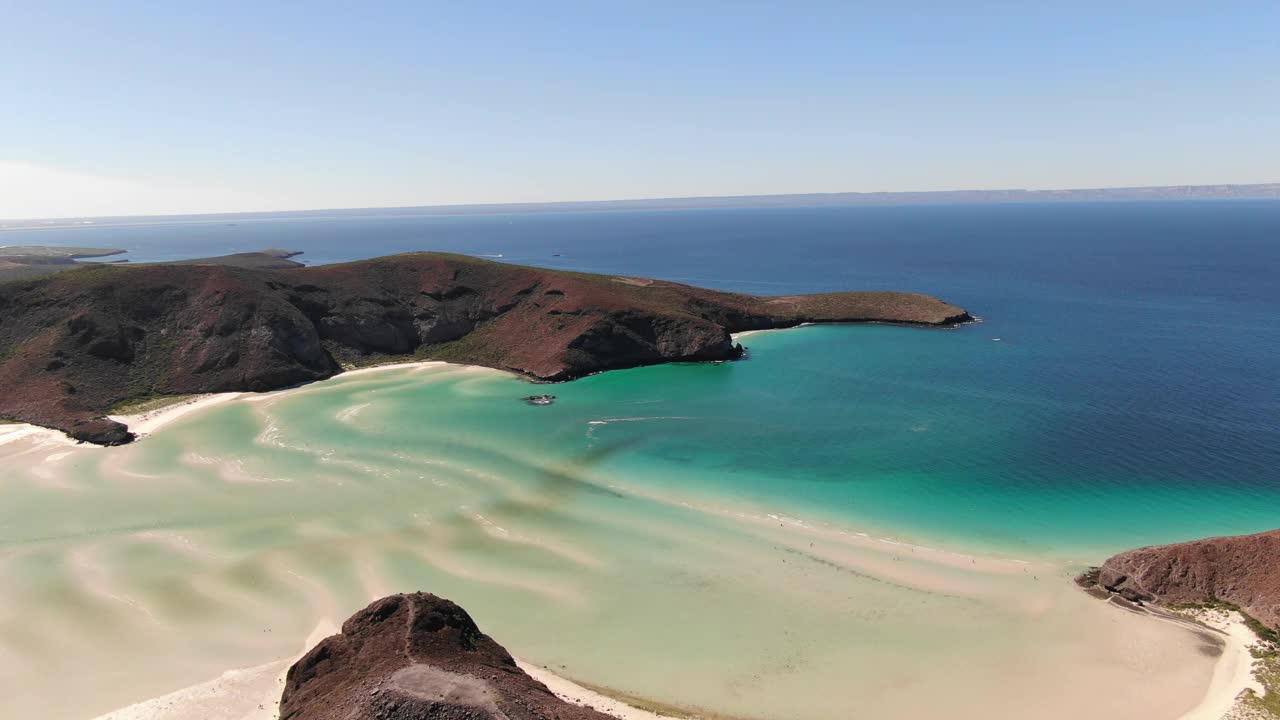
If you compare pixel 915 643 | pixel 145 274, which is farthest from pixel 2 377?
pixel 915 643

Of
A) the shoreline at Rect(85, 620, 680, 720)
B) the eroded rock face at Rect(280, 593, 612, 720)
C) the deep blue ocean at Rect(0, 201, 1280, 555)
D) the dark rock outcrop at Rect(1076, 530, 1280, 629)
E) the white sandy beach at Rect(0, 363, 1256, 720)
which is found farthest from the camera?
the deep blue ocean at Rect(0, 201, 1280, 555)

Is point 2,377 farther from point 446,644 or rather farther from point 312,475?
point 446,644

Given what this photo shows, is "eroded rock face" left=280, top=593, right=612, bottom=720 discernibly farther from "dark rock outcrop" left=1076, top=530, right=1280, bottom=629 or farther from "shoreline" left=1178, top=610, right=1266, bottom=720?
"dark rock outcrop" left=1076, top=530, right=1280, bottom=629

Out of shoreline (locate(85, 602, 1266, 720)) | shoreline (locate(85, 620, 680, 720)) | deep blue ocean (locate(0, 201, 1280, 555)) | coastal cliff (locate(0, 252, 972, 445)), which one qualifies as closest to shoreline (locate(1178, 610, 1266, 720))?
shoreline (locate(85, 602, 1266, 720))

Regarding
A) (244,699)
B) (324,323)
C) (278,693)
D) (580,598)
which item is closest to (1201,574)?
(580,598)

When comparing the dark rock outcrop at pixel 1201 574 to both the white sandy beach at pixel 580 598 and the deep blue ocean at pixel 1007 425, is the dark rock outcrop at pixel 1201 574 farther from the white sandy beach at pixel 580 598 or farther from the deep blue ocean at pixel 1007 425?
the deep blue ocean at pixel 1007 425

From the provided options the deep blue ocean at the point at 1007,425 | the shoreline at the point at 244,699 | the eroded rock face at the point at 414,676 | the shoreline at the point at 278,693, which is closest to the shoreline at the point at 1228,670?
the shoreline at the point at 278,693

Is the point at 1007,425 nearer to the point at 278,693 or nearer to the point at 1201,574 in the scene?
the point at 1201,574
